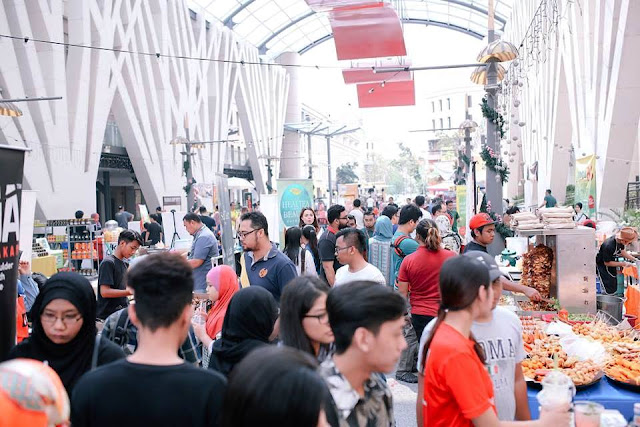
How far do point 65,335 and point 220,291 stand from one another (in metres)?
1.78

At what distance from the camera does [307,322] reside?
2.68m

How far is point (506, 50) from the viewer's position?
8781mm

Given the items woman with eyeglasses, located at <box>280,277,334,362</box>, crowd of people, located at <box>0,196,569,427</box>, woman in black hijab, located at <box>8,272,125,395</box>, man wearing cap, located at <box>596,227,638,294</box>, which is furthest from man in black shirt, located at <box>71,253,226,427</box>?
man wearing cap, located at <box>596,227,638,294</box>

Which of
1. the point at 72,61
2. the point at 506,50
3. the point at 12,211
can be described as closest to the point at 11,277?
the point at 12,211

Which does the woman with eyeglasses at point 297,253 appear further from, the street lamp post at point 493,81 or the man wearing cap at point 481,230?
the street lamp post at point 493,81

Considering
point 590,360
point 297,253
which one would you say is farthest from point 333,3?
point 590,360

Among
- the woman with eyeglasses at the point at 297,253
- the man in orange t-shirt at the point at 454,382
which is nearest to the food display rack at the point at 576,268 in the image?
the woman with eyeglasses at the point at 297,253

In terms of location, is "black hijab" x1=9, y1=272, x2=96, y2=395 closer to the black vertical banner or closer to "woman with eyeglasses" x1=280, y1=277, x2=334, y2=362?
the black vertical banner

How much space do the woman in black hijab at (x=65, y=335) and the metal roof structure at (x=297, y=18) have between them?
34.5m

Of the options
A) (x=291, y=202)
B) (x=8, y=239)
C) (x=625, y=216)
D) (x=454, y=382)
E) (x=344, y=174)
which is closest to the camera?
(x=454, y=382)

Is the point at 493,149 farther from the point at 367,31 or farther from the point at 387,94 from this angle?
the point at 387,94

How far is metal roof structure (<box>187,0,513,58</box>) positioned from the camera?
3950cm

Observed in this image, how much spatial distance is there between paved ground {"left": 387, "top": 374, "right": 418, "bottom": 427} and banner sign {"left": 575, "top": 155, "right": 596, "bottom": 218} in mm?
10874

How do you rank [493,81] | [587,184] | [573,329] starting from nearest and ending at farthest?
[573,329]
[493,81]
[587,184]
